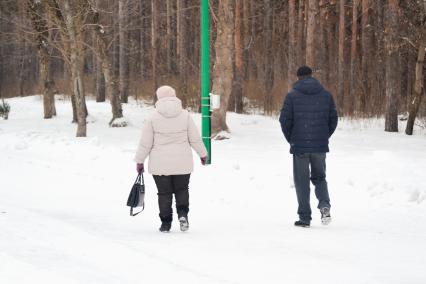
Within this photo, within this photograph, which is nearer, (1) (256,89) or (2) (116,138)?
(2) (116,138)

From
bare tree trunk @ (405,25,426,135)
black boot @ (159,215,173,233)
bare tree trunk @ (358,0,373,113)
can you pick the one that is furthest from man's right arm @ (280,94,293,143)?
bare tree trunk @ (358,0,373,113)

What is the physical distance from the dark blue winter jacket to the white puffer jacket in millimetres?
1173

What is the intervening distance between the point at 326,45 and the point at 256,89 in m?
9.10

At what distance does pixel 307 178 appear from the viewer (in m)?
6.87

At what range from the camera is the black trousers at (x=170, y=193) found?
6488 mm

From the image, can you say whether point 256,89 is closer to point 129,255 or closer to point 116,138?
point 116,138

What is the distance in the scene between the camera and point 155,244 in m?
5.79

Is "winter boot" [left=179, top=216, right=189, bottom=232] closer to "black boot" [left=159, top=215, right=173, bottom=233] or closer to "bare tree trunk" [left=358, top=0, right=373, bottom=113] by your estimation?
"black boot" [left=159, top=215, right=173, bottom=233]

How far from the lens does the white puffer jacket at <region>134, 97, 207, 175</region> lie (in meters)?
6.41

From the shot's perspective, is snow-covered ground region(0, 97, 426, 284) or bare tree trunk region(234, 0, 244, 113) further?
bare tree trunk region(234, 0, 244, 113)

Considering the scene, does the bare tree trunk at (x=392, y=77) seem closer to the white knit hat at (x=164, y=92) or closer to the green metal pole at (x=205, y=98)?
the green metal pole at (x=205, y=98)

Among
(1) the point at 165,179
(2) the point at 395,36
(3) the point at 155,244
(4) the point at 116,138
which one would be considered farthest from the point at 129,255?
(2) the point at 395,36

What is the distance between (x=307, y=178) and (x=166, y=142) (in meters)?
1.70

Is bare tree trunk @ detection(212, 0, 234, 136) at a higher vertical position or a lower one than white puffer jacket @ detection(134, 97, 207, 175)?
higher
